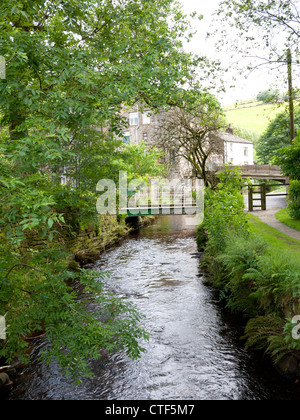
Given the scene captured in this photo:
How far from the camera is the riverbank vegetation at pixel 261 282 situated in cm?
564

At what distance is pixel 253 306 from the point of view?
746 cm

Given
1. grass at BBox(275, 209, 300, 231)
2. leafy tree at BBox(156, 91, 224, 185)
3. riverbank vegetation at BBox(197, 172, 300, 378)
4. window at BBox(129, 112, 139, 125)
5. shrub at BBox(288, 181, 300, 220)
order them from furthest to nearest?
→ window at BBox(129, 112, 139, 125), leafy tree at BBox(156, 91, 224, 185), shrub at BBox(288, 181, 300, 220), grass at BBox(275, 209, 300, 231), riverbank vegetation at BBox(197, 172, 300, 378)

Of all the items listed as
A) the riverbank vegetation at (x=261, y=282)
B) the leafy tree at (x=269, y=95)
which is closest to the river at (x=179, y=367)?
the riverbank vegetation at (x=261, y=282)

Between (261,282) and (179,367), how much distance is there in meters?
2.13

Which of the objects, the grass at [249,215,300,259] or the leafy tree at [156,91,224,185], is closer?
the grass at [249,215,300,259]

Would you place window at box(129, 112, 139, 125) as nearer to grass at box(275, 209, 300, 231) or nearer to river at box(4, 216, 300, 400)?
grass at box(275, 209, 300, 231)

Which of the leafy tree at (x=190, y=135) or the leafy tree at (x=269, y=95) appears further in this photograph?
the leafy tree at (x=190, y=135)

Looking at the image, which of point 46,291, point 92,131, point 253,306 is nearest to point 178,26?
point 92,131

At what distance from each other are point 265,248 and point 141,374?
3909 mm

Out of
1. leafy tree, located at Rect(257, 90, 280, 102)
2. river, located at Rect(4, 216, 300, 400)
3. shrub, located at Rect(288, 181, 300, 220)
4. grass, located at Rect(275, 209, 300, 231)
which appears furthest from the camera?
shrub, located at Rect(288, 181, 300, 220)

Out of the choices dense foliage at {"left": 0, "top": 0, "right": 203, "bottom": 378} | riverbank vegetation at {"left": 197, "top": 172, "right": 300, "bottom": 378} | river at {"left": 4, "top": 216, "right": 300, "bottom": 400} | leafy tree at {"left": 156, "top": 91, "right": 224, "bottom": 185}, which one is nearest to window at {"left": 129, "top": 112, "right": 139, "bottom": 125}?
leafy tree at {"left": 156, "top": 91, "right": 224, "bottom": 185}

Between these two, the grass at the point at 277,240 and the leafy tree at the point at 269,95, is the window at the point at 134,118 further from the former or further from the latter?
the grass at the point at 277,240

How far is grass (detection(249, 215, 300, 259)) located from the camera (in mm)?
8523

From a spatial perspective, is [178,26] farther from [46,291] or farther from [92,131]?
[46,291]
